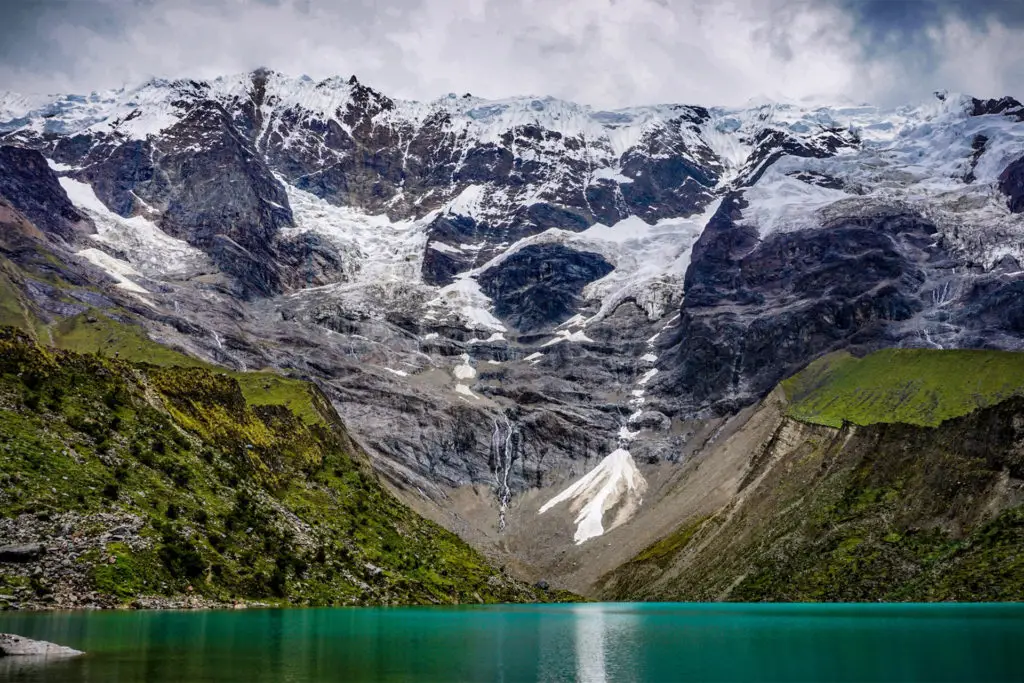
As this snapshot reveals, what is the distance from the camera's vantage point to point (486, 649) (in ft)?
243

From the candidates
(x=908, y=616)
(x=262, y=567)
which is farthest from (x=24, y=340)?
(x=908, y=616)

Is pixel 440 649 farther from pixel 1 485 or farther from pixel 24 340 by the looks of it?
pixel 24 340

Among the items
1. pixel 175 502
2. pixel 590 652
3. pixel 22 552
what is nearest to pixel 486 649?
pixel 590 652

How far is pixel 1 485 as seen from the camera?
282 feet

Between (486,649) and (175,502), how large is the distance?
4582 centimetres

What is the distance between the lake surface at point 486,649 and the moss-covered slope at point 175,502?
631 centimetres

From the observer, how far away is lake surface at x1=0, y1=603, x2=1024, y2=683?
5459 cm

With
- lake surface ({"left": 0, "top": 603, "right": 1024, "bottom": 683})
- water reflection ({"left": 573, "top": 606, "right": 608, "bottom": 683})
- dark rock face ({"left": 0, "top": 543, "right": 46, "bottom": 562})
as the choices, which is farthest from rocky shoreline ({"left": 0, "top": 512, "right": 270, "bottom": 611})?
water reflection ({"left": 573, "top": 606, "right": 608, "bottom": 683})

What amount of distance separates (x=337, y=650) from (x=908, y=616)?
80444 mm

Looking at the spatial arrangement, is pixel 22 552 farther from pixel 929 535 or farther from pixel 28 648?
pixel 929 535

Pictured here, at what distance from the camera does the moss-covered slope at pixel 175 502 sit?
86812 mm

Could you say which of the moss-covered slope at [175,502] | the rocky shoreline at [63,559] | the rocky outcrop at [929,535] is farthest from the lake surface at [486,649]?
the rocky outcrop at [929,535]

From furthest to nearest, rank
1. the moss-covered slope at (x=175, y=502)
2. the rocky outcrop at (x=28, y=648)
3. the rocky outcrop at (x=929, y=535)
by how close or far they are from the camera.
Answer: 1. the rocky outcrop at (x=929, y=535)
2. the moss-covered slope at (x=175, y=502)
3. the rocky outcrop at (x=28, y=648)

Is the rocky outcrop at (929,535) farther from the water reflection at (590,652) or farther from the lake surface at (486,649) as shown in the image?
the water reflection at (590,652)
